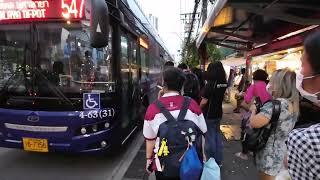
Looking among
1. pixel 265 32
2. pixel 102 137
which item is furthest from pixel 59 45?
pixel 265 32

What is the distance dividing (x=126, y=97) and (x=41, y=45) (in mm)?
1969

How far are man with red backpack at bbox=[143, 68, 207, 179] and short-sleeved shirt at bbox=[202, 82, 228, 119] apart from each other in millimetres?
2537

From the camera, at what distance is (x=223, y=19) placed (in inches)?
334

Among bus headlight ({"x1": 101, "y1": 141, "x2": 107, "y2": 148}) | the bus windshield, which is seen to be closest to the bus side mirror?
the bus windshield

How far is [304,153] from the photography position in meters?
1.58

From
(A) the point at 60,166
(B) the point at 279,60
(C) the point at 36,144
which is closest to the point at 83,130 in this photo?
(C) the point at 36,144

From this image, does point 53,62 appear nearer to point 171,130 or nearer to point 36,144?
point 36,144

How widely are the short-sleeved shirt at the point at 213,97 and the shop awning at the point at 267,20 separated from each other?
4.39 ft

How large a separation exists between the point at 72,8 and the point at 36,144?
88.0 inches

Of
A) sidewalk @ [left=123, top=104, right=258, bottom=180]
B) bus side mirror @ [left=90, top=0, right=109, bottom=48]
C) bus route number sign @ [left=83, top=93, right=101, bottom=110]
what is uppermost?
bus side mirror @ [left=90, top=0, right=109, bottom=48]

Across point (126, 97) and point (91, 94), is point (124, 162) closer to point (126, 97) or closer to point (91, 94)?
point (126, 97)

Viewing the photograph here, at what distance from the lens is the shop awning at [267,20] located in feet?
20.6

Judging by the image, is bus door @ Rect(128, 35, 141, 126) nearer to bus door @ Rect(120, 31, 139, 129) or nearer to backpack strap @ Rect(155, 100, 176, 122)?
bus door @ Rect(120, 31, 139, 129)

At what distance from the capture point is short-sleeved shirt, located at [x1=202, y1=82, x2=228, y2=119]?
609cm
